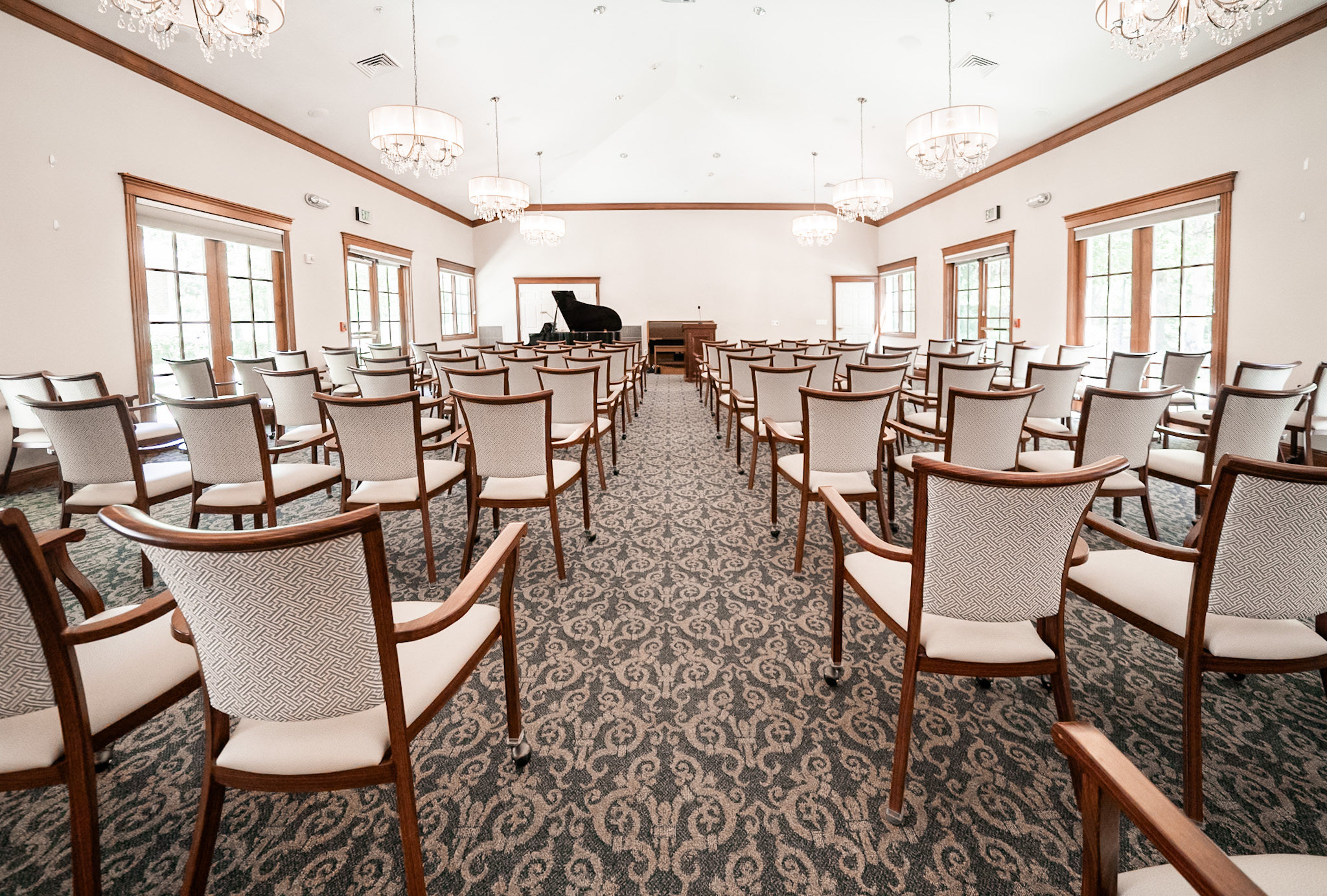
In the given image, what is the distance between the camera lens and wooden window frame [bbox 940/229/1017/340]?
8688mm

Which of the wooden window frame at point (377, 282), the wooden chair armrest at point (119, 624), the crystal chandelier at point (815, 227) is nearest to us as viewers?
the wooden chair armrest at point (119, 624)

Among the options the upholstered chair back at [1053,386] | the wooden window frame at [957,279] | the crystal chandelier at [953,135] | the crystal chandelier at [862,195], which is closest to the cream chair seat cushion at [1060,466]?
the upholstered chair back at [1053,386]

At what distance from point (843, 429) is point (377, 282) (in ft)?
29.2

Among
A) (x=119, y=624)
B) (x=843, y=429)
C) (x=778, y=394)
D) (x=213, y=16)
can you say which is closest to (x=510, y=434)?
(x=843, y=429)

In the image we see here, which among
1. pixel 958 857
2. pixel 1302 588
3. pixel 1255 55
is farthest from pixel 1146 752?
pixel 1255 55

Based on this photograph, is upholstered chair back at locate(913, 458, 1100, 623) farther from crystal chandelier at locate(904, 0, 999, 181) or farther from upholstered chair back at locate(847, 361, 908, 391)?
crystal chandelier at locate(904, 0, 999, 181)

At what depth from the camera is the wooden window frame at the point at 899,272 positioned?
11719mm

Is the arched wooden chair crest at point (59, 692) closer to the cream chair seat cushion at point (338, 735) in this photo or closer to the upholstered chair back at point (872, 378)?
the cream chair seat cushion at point (338, 735)

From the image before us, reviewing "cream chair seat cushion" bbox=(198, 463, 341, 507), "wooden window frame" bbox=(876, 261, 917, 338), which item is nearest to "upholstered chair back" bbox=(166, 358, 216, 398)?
"cream chair seat cushion" bbox=(198, 463, 341, 507)

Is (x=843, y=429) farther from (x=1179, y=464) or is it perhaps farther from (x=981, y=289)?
(x=981, y=289)

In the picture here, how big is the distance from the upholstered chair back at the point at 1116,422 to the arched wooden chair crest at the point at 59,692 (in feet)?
10.6

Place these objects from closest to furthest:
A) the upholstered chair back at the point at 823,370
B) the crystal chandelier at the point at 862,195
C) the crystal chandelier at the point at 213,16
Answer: the crystal chandelier at the point at 213,16
the upholstered chair back at the point at 823,370
the crystal chandelier at the point at 862,195

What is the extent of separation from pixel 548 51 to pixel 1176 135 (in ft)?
22.1

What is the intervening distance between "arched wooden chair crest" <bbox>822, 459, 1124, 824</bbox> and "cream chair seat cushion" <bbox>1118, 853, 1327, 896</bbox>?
0.52m
